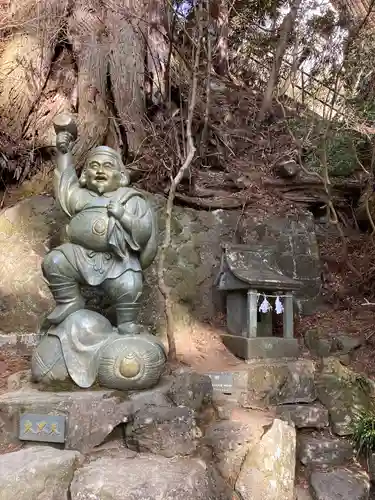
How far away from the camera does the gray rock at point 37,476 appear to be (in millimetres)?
2842

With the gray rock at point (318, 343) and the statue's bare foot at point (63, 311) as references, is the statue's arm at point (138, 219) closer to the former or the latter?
the statue's bare foot at point (63, 311)

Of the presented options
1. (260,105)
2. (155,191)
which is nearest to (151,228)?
(155,191)

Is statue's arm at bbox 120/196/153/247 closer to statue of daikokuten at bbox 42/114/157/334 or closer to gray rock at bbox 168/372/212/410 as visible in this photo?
statue of daikokuten at bbox 42/114/157/334

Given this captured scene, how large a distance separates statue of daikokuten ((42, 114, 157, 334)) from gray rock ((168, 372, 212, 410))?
0.62m

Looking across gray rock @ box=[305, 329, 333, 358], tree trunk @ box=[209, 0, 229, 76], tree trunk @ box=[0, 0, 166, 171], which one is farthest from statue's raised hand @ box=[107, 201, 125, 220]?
tree trunk @ box=[209, 0, 229, 76]

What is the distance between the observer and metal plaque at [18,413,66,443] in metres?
3.32

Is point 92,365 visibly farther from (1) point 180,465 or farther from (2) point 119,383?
(1) point 180,465

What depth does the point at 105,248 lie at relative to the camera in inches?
161

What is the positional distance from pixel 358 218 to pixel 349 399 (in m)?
3.86

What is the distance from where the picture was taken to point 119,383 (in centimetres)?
359

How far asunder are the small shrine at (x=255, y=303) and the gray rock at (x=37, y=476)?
2.40 meters

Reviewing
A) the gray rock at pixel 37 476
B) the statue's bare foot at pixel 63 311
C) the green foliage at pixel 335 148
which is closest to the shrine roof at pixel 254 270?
the statue's bare foot at pixel 63 311

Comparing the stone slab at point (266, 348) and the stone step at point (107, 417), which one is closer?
the stone step at point (107, 417)

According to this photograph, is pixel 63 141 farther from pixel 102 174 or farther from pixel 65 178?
pixel 102 174
